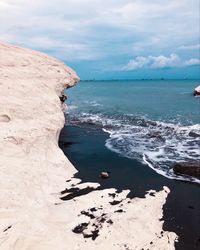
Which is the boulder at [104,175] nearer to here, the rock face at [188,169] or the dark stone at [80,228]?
the rock face at [188,169]

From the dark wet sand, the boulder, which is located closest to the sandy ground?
the dark wet sand

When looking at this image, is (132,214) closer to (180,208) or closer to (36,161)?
(180,208)

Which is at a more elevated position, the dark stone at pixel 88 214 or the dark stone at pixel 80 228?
the dark stone at pixel 88 214

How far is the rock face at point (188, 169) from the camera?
15486 mm

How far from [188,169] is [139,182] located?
2.78 m

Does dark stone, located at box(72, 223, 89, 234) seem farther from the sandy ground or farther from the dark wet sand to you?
the dark wet sand

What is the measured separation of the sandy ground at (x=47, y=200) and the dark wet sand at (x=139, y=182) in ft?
1.44

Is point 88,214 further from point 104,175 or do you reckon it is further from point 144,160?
point 144,160

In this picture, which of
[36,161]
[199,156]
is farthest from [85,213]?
[199,156]

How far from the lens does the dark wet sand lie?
1092cm

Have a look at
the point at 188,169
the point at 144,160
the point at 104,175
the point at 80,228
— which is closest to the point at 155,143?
the point at 144,160

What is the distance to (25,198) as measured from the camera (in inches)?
429

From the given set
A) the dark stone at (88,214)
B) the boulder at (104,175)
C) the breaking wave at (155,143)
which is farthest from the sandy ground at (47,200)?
the breaking wave at (155,143)

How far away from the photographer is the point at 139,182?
1484 centimetres
